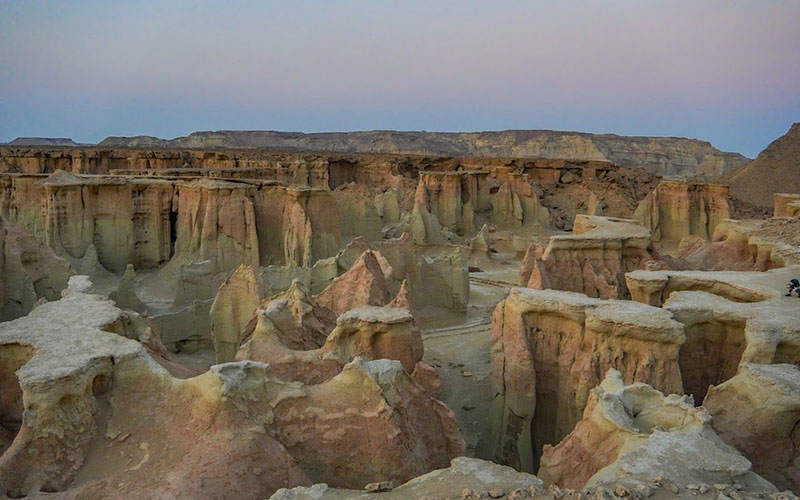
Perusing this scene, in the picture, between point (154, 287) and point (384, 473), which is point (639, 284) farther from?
point (154, 287)

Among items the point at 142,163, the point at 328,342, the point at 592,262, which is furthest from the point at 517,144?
the point at 328,342

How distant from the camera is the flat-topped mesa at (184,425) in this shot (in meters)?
5.84

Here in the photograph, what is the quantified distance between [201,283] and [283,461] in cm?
992

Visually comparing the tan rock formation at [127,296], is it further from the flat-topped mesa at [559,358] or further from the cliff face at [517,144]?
the cliff face at [517,144]

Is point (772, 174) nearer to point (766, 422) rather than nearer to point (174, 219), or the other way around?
point (174, 219)

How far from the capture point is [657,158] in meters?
70.6

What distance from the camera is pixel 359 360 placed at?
7.14m

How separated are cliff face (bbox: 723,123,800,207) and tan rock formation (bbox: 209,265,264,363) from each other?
110 ft

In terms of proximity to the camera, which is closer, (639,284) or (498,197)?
(639,284)

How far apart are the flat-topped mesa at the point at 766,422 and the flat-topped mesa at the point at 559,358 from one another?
4.71 ft

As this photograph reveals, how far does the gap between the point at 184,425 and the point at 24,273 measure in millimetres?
6962

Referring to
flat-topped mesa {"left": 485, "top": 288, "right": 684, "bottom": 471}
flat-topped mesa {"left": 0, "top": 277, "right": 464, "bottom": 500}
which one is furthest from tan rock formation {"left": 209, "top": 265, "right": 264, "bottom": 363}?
flat-topped mesa {"left": 485, "top": 288, "right": 684, "bottom": 471}

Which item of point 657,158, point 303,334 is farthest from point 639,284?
point 657,158

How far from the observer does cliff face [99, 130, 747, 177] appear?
69000 mm
